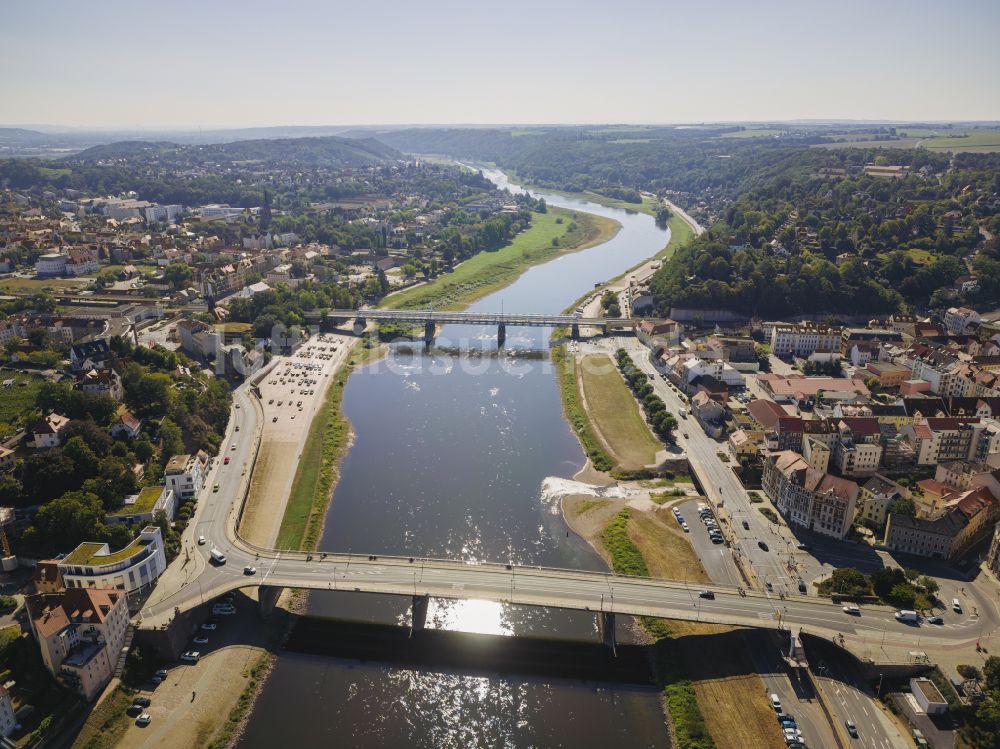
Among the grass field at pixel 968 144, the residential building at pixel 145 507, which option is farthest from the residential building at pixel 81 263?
the grass field at pixel 968 144

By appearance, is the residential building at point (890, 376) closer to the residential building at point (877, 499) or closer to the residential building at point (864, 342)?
the residential building at point (864, 342)

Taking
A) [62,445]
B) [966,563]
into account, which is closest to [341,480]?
[62,445]

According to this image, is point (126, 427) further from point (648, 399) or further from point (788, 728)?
point (788, 728)

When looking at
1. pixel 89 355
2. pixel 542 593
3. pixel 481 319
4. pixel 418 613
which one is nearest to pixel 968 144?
pixel 481 319

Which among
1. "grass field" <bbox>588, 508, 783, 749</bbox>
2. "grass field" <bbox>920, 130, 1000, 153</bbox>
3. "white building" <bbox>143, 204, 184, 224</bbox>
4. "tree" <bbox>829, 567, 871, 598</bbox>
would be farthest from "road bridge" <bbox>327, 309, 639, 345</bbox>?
"grass field" <bbox>920, 130, 1000, 153</bbox>

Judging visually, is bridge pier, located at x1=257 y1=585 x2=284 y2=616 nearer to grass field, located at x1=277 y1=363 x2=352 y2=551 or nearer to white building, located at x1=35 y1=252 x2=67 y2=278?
grass field, located at x1=277 y1=363 x2=352 y2=551
